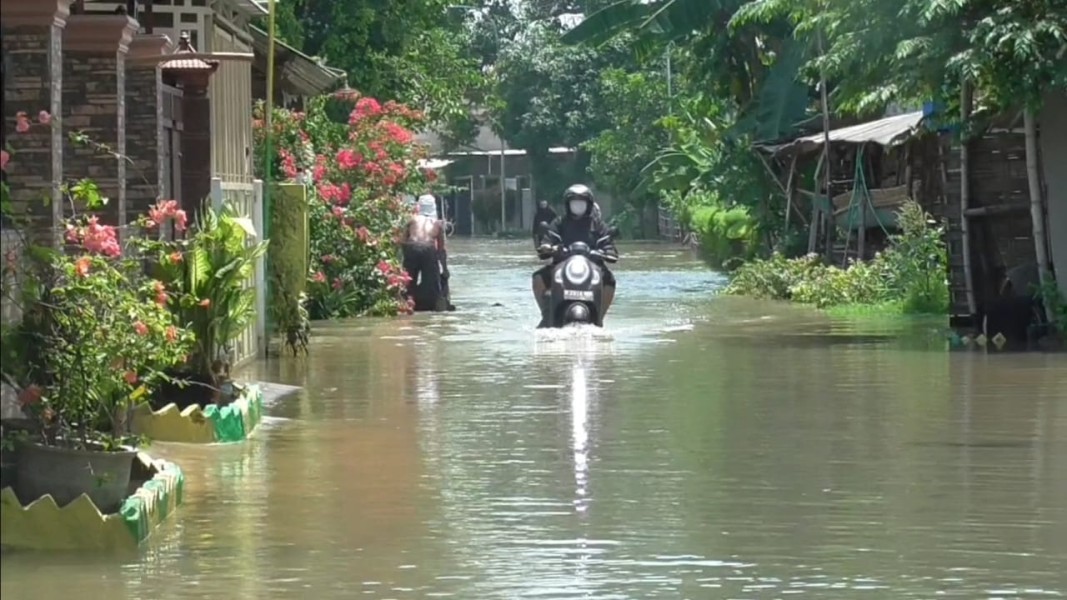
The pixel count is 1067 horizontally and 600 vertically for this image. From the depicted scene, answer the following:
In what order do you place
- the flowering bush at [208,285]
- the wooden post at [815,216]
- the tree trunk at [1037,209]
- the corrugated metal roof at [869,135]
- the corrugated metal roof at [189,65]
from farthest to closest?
the wooden post at [815,216], the corrugated metal roof at [869,135], the tree trunk at [1037,209], the corrugated metal roof at [189,65], the flowering bush at [208,285]

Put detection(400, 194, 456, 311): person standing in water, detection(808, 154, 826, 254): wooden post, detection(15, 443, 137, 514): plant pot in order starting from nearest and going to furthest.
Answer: detection(15, 443, 137, 514): plant pot, detection(400, 194, 456, 311): person standing in water, detection(808, 154, 826, 254): wooden post

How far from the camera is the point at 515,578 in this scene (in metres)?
8.59

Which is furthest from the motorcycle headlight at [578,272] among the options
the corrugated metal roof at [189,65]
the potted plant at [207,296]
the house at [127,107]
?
the potted plant at [207,296]

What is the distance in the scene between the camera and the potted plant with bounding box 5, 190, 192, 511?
9.43 m

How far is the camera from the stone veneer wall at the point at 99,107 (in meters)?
12.4

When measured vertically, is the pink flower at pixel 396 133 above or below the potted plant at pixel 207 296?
above

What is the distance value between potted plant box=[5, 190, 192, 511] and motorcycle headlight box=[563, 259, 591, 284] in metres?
11.7

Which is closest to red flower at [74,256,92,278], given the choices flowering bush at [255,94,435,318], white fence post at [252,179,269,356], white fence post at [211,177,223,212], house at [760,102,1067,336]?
white fence post at [211,177,223,212]

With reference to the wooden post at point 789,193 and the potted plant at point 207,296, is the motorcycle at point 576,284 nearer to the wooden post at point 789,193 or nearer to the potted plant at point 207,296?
the potted plant at point 207,296

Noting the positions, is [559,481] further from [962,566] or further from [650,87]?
[650,87]

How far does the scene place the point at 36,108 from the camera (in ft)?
34.2

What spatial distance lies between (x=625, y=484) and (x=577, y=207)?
452 inches

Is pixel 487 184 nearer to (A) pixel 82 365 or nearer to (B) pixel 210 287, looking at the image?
(B) pixel 210 287

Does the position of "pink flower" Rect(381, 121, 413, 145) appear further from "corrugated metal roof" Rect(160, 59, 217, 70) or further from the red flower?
the red flower
